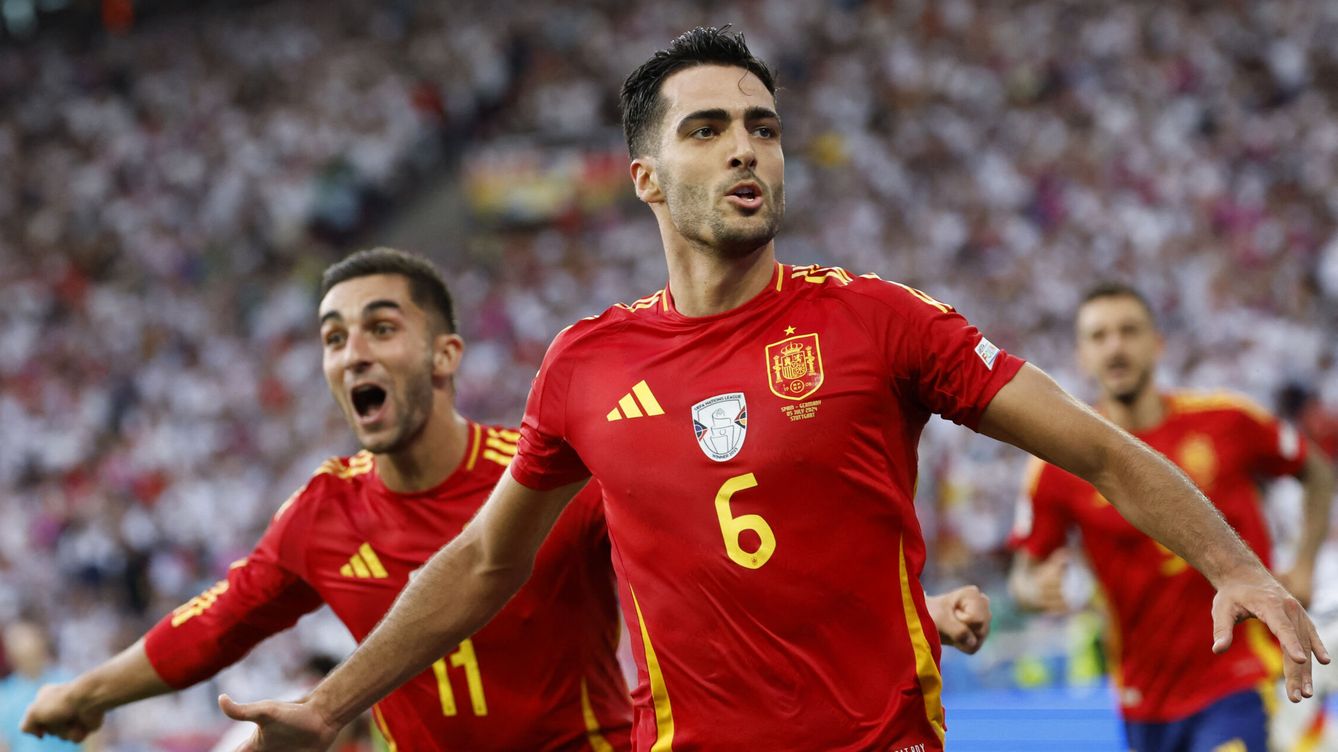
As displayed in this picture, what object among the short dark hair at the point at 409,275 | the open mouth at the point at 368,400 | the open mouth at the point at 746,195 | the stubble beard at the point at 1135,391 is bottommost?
the stubble beard at the point at 1135,391

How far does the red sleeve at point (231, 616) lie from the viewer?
4.97 metres

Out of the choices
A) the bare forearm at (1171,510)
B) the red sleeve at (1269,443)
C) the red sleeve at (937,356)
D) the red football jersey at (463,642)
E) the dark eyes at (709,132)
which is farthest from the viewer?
the red sleeve at (1269,443)

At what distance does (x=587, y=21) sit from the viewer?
24.9 metres

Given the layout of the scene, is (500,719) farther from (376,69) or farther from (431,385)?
(376,69)

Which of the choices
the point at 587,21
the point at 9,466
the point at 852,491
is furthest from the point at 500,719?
the point at 587,21

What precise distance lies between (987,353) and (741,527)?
2.17 ft

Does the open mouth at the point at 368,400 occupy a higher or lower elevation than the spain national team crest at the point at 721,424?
higher

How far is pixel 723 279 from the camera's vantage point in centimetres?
362

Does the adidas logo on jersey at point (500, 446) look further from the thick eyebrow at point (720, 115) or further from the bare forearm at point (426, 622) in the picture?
the thick eyebrow at point (720, 115)

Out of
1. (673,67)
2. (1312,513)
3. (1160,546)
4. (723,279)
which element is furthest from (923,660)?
(1312,513)

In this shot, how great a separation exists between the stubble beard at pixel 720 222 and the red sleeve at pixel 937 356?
0.92 feet

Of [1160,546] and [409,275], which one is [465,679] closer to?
[409,275]

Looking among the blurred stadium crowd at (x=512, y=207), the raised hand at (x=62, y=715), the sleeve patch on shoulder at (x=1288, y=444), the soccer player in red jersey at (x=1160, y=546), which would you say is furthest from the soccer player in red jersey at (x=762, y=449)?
the blurred stadium crowd at (x=512, y=207)

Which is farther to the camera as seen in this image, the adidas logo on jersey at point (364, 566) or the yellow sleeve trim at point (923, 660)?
the adidas logo on jersey at point (364, 566)
